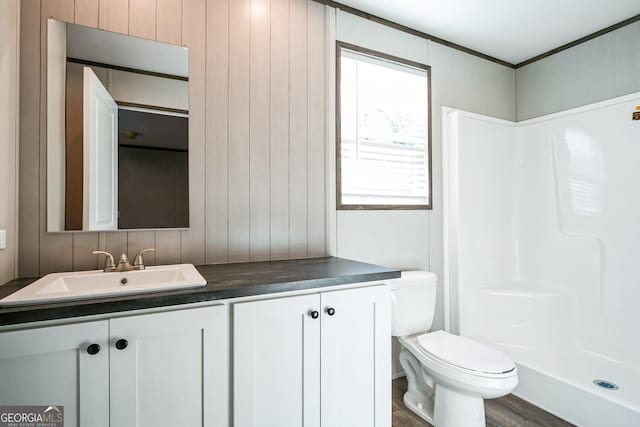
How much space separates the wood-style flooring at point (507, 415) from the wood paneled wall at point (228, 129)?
109 cm

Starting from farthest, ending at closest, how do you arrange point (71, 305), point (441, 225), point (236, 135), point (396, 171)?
point (441, 225) < point (396, 171) < point (236, 135) < point (71, 305)

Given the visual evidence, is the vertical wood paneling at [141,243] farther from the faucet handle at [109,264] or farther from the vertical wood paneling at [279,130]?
the vertical wood paneling at [279,130]

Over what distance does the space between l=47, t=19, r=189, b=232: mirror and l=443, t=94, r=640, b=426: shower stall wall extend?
1.88m

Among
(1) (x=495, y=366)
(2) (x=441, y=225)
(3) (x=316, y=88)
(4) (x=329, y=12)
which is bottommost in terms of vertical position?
(1) (x=495, y=366)

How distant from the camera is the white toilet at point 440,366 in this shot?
1.58 m

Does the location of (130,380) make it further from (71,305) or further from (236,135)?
(236,135)

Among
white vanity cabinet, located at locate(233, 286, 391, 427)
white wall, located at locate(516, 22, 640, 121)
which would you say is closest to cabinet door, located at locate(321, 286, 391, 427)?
white vanity cabinet, located at locate(233, 286, 391, 427)

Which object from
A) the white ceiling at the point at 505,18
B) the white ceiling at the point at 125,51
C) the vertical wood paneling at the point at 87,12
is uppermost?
the white ceiling at the point at 505,18

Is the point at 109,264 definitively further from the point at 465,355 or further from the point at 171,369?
the point at 465,355

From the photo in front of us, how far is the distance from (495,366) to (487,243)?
51.1 inches

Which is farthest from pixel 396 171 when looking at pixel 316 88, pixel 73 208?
pixel 73 208

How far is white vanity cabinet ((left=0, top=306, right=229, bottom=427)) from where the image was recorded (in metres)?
0.97

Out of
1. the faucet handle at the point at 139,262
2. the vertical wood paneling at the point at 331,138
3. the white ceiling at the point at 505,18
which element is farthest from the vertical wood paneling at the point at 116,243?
the white ceiling at the point at 505,18

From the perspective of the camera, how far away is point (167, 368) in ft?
3.67
